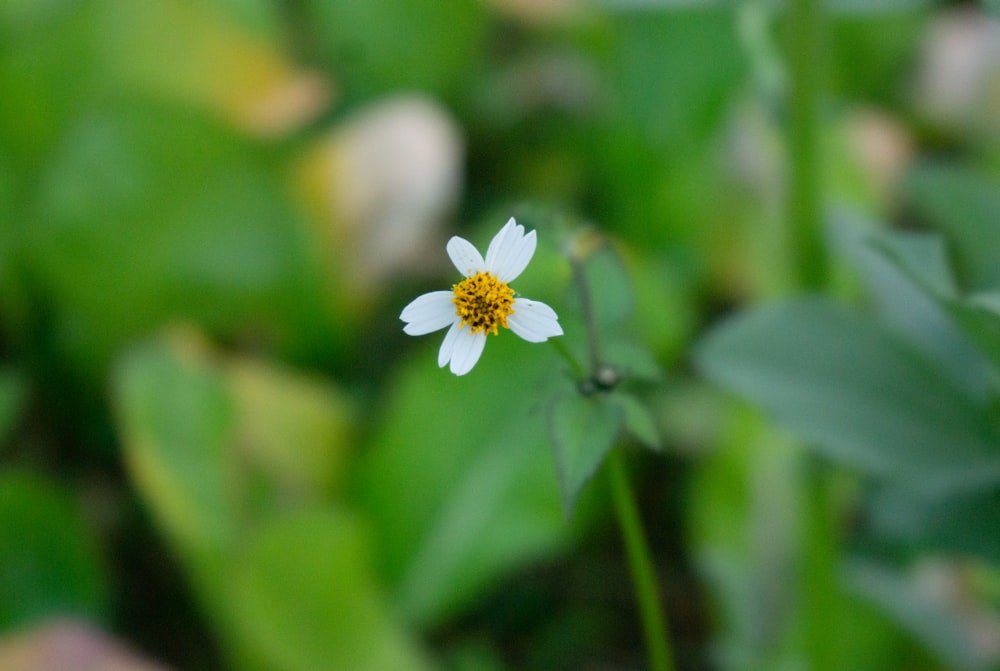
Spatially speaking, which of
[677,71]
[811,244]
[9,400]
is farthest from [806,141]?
[9,400]

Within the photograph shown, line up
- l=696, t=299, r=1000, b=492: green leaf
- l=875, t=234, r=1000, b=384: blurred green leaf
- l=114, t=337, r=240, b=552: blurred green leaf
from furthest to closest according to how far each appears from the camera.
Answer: l=114, t=337, r=240, b=552: blurred green leaf
l=696, t=299, r=1000, b=492: green leaf
l=875, t=234, r=1000, b=384: blurred green leaf

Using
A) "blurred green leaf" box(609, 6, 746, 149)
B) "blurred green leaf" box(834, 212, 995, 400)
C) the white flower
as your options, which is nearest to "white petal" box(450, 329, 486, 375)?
the white flower

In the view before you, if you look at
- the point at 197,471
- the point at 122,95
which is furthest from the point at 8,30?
the point at 197,471

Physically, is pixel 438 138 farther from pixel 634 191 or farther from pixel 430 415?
pixel 430 415

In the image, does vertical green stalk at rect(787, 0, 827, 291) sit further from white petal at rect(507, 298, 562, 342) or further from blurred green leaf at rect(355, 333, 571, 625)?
white petal at rect(507, 298, 562, 342)

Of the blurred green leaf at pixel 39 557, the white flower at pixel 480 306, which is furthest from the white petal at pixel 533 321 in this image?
the blurred green leaf at pixel 39 557

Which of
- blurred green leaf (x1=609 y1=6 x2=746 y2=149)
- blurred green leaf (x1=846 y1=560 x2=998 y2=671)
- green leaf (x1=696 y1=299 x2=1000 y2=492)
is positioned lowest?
blurred green leaf (x1=846 y1=560 x2=998 y2=671)

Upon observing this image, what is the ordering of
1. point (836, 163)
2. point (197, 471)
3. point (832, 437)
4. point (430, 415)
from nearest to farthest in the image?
point (832, 437) < point (197, 471) < point (430, 415) < point (836, 163)

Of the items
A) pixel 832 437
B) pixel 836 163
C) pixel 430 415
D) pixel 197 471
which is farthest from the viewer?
pixel 836 163

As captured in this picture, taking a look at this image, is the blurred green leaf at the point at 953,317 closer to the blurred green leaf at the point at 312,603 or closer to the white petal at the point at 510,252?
the white petal at the point at 510,252
